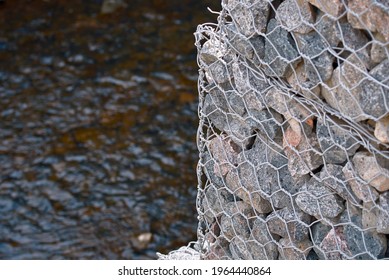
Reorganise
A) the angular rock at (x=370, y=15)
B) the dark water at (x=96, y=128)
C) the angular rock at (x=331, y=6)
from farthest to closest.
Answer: the dark water at (x=96, y=128)
the angular rock at (x=331, y=6)
the angular rock at (x=370, y=15)

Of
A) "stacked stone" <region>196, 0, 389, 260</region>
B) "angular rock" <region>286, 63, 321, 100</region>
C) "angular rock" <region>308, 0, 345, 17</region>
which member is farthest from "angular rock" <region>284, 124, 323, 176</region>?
"angular rock" <region>308, 0, 345, 17</region>

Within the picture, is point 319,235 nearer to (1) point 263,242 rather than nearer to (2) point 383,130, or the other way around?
(1) point 263,242

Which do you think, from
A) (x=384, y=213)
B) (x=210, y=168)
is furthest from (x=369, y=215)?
(x=210, y=168)

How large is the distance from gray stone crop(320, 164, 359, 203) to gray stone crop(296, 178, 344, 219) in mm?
22

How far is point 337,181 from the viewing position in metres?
1.63

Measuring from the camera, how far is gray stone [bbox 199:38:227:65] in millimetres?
1992

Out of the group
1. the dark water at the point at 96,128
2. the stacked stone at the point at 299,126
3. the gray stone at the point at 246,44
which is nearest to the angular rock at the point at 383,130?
the stacked stone at the point at 299,126

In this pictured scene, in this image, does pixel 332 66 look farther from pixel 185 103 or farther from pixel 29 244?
pixel 185 103

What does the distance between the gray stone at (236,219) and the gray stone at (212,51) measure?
1.47ft

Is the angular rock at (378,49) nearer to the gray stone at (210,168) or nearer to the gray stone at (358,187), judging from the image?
the gray stone at (358,187)

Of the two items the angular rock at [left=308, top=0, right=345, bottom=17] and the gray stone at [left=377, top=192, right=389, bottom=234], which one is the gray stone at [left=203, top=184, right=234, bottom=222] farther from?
the angular rock at [left=308, top=0, right=345, bottom=17]

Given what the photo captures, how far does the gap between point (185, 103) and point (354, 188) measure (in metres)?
2.94

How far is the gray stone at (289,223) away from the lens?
1.80 meters

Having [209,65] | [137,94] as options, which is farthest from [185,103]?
[209,65]
